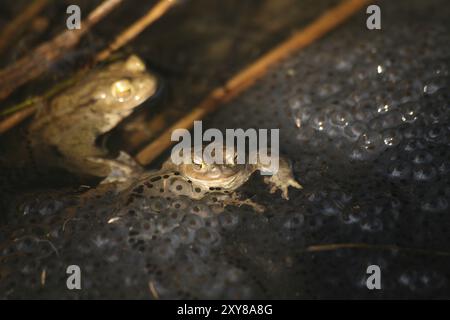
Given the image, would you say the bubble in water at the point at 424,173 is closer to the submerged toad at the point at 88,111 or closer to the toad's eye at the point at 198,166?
the toad's eye at the point at 198,166

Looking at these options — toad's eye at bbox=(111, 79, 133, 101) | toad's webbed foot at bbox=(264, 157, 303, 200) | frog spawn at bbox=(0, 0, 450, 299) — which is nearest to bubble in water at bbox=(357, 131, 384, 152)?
frog spawn at bbox=(0, 0, 450, 299)

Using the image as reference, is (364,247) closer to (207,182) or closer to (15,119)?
(207,182)

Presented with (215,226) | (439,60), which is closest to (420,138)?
(439,60)

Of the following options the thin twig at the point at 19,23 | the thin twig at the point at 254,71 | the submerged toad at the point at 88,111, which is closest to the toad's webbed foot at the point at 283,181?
the thin twig at the point at 254,71

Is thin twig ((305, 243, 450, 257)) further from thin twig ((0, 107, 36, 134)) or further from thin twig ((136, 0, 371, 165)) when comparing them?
thin twig ((0, 107, 36, 134))
